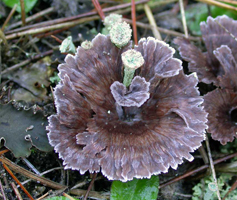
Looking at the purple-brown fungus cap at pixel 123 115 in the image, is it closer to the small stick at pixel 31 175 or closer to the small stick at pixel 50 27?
the small stick at pixel 31 175

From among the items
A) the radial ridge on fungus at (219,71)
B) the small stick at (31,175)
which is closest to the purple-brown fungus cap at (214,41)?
the radial ridge on fungus at (219,71)

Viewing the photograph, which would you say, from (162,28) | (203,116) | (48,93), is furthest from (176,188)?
(162,28)

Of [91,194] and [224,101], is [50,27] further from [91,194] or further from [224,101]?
[224,101]

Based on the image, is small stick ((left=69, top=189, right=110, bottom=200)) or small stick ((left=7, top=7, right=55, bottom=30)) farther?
small stick ((left=7, top=7, right=55, bottom=30))

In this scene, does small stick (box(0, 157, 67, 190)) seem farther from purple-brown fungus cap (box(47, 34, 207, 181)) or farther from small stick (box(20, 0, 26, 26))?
small stick (box(20, 0, 26, 26))

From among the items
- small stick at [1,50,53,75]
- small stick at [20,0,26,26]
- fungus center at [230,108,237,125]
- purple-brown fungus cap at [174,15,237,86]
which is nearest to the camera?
fungus center at [230,108,237,125]

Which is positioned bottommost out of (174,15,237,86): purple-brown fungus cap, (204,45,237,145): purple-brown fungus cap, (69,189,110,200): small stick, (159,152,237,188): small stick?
(159,152,237,188): small stick

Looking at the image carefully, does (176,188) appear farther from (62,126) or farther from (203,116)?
(62,126)

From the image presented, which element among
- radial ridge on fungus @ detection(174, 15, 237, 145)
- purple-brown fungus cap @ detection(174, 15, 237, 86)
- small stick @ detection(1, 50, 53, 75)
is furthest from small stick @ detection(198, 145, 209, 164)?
small stick @ detection(1, 50, 53, 75)
